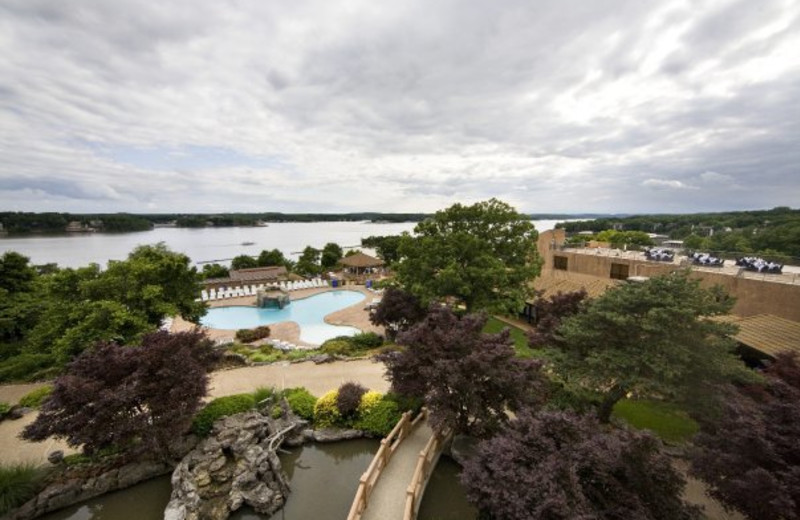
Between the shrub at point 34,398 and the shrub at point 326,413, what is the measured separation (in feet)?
34.0

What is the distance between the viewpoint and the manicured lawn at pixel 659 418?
36.7 ft

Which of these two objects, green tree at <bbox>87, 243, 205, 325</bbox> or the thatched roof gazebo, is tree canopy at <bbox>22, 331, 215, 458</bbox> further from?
the thatched roof gazebo

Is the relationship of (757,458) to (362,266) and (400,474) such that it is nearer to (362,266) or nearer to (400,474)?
(400,474)

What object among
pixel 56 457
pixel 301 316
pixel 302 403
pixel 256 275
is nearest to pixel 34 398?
pixel 56 457

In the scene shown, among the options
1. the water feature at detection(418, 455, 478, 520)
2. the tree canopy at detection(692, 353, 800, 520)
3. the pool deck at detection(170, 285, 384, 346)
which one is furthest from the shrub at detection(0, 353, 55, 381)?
the tree canopy at detection(692, 353, 800, 520)

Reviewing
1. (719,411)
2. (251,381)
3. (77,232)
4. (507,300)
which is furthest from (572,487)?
(77,232)

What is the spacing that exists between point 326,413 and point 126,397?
19.9 ft

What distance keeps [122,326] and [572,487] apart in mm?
16801

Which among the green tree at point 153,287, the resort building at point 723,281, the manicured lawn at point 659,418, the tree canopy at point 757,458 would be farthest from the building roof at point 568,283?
the green tree at point 153,287

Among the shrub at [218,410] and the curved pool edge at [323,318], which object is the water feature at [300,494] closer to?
the shrub at [218,410]

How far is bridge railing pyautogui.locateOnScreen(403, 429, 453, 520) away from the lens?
811cm

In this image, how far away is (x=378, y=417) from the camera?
1219 cm

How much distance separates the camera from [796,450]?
592 cm

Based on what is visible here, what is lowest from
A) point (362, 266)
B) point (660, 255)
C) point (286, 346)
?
point (286, 346)
